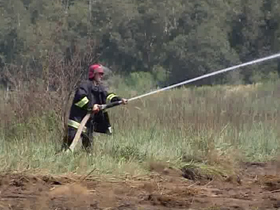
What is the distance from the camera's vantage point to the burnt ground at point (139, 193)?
7559mm

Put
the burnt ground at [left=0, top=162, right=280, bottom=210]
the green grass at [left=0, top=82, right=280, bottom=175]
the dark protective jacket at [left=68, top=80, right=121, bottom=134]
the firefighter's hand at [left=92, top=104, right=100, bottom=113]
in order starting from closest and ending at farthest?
the burnt ground at [left=0, top=162, right=280, bottom=210]
the green grass at [left=0, top=82, right=280, bottom=175]
the firefighter's hand at [left=92, top=104, right=100, bottom=113]
the dark protective jacket at [left=68, top=80, right=121, bottom=134]

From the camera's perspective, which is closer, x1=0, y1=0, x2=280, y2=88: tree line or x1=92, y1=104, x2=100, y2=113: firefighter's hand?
x1=92, y1=104, x2=100, y2=113: firefighter's hand

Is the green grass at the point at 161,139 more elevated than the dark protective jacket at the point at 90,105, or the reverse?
the dark protective jacket at the point at 90,105

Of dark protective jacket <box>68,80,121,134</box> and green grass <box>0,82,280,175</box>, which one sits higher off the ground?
dark protective jacket <box>68,80,121,134</box>

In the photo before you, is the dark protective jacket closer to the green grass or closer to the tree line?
the green grass

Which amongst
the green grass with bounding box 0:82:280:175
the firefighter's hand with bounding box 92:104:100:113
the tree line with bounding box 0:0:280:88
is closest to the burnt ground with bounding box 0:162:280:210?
the green grass with bounding box 0:82:280:175

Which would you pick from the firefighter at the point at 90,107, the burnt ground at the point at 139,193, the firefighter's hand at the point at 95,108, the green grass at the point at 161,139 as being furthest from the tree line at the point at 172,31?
the burnt ground at the point at 139,193

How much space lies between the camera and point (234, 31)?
2900cm

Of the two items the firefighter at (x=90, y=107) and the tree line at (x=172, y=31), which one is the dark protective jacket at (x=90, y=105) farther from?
the tree line at (x=172, y=31)

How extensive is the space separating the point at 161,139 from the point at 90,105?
160 centimetres

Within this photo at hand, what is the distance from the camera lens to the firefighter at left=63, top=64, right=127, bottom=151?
9984 millimetres

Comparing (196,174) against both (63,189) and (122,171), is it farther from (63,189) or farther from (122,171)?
(63,189)

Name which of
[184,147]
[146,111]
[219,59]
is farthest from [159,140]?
[219,59]

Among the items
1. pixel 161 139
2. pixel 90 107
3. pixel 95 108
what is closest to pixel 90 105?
pixel 90 107
